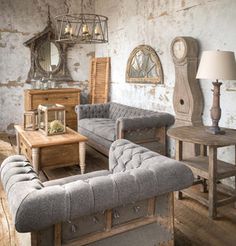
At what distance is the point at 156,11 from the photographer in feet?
14.7

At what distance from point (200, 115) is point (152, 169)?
6.69ft

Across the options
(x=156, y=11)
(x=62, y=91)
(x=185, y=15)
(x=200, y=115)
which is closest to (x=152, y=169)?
(x=200, y=115)

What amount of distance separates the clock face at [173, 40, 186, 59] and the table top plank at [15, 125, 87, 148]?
1.61 metres

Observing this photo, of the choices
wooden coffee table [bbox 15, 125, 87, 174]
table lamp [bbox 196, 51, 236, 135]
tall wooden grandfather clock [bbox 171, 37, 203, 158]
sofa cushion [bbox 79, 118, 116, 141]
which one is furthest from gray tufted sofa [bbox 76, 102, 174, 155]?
table lamp [bbox 196, 51, 236, 135]

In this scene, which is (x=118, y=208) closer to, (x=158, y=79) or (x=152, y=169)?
(x=152, y=169)

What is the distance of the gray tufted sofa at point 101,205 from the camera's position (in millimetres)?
1431

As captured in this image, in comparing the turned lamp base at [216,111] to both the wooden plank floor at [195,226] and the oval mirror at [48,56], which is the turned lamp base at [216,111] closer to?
the wooden plank floor at [195,226]

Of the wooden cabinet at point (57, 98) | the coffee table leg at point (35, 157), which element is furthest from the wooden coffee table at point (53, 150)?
the wooden cabinet at point (57, 98)

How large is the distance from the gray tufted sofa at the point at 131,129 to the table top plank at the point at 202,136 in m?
0.94

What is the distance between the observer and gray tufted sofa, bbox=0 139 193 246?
143 cm

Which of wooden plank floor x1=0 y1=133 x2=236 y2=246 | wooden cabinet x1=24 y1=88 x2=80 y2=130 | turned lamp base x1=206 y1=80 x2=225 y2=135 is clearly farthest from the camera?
wooden cabinet x1=24 y1=88 x2=80 y2=130

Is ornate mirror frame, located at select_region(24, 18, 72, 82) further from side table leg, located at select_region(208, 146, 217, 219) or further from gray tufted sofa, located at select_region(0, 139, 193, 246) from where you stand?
side table leg, located at select_region(208, 146, 217, 219)

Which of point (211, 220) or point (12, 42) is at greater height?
point (12, 42)

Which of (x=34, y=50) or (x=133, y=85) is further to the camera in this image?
(x=34, y=50)
